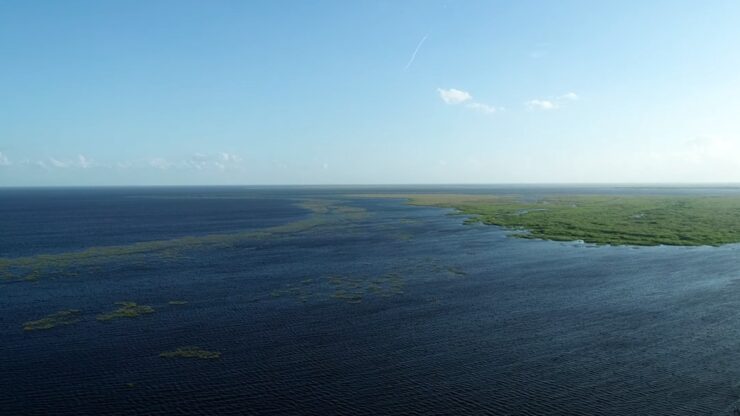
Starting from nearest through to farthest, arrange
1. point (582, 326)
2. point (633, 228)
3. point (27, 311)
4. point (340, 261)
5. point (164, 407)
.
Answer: point (164, 407) < point (582, 326) < point (27, 311) < point (340, 261) < point (633, 228)

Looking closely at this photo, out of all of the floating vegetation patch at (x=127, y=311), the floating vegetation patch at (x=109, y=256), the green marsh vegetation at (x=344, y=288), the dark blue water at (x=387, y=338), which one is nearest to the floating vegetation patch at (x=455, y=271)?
the dark blue water at (x=387, y=338)

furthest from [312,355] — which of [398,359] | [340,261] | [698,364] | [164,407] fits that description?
[340,261]

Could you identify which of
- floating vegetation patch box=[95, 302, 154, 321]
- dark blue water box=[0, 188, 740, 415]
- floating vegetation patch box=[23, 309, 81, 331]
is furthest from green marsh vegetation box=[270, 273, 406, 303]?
floating vegetation patch box=[23, 309, 81, 331]

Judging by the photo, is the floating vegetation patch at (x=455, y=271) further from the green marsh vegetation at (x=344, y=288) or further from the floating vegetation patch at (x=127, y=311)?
the floating vegetation patch at (x=127, y=311)

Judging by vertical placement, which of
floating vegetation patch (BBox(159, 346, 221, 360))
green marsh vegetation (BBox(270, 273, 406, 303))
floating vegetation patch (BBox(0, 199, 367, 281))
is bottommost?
floating vegetation patch (BBox(159, 346, 221, 360))

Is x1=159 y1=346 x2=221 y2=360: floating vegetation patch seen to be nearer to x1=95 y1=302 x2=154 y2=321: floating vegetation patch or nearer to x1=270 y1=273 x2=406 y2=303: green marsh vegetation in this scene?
x1=95 y1=302 x2=154 y2=321: floating vegetation patch

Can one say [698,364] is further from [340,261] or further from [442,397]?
[340,261]

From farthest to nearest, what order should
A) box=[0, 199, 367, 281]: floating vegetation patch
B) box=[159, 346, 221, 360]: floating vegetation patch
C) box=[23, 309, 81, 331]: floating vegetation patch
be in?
box=[0, 199, 367, 281]: floating vegetation patch < box=[23, 309, 81, 331]: floating vegetation patch < box=[159, 346, 221, 360]: floating vegetation patch

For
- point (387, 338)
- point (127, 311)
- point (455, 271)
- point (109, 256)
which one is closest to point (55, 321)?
point (127, 311)
